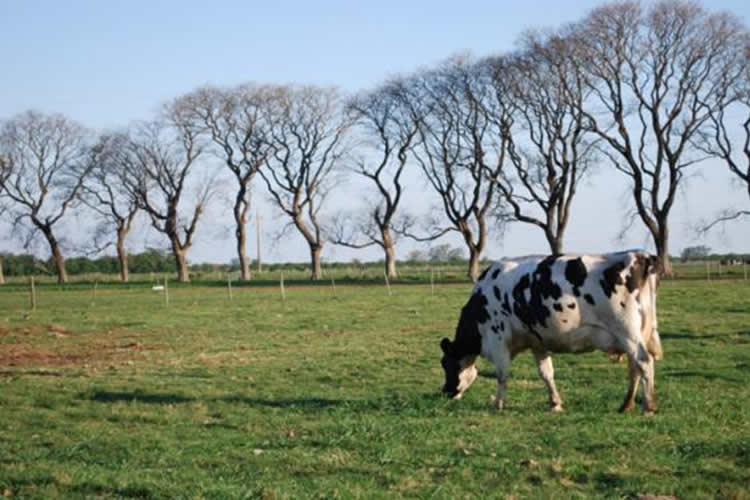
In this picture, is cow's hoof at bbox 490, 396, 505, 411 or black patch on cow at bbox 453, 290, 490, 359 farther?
black patch on cow at bbox 453, 290, 490, 359

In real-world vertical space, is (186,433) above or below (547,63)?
below

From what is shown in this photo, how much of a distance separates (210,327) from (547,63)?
124 feet

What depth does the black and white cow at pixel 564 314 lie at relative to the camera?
37.8 feet

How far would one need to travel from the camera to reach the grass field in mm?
8016

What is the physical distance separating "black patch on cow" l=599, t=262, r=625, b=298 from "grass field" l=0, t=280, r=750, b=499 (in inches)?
61.6

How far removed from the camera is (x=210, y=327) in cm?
2884

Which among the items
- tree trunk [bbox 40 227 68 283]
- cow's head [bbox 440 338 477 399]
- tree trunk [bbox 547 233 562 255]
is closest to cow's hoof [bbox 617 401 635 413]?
cow's head [bbox 440 338 477 399]

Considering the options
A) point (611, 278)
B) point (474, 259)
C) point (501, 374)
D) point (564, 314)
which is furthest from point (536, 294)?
point (474, 259)

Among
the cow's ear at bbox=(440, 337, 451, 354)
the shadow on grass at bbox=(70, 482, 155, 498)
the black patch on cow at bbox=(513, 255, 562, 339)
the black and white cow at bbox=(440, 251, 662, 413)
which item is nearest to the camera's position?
the shadow on grass at bbox=(70, 482, 155, 498)

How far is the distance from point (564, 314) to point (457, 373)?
2.10m

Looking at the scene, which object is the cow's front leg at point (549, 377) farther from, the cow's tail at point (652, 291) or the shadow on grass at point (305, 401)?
the shadow on grass at point (305, 401)

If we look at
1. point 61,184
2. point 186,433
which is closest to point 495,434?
point 186,433

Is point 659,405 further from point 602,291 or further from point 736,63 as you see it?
point 736,63

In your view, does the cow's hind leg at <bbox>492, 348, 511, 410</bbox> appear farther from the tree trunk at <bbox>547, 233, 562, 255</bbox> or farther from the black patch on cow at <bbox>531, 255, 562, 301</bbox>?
the tree trunk at <bbox>547, 233, 562, 255</bbox>
